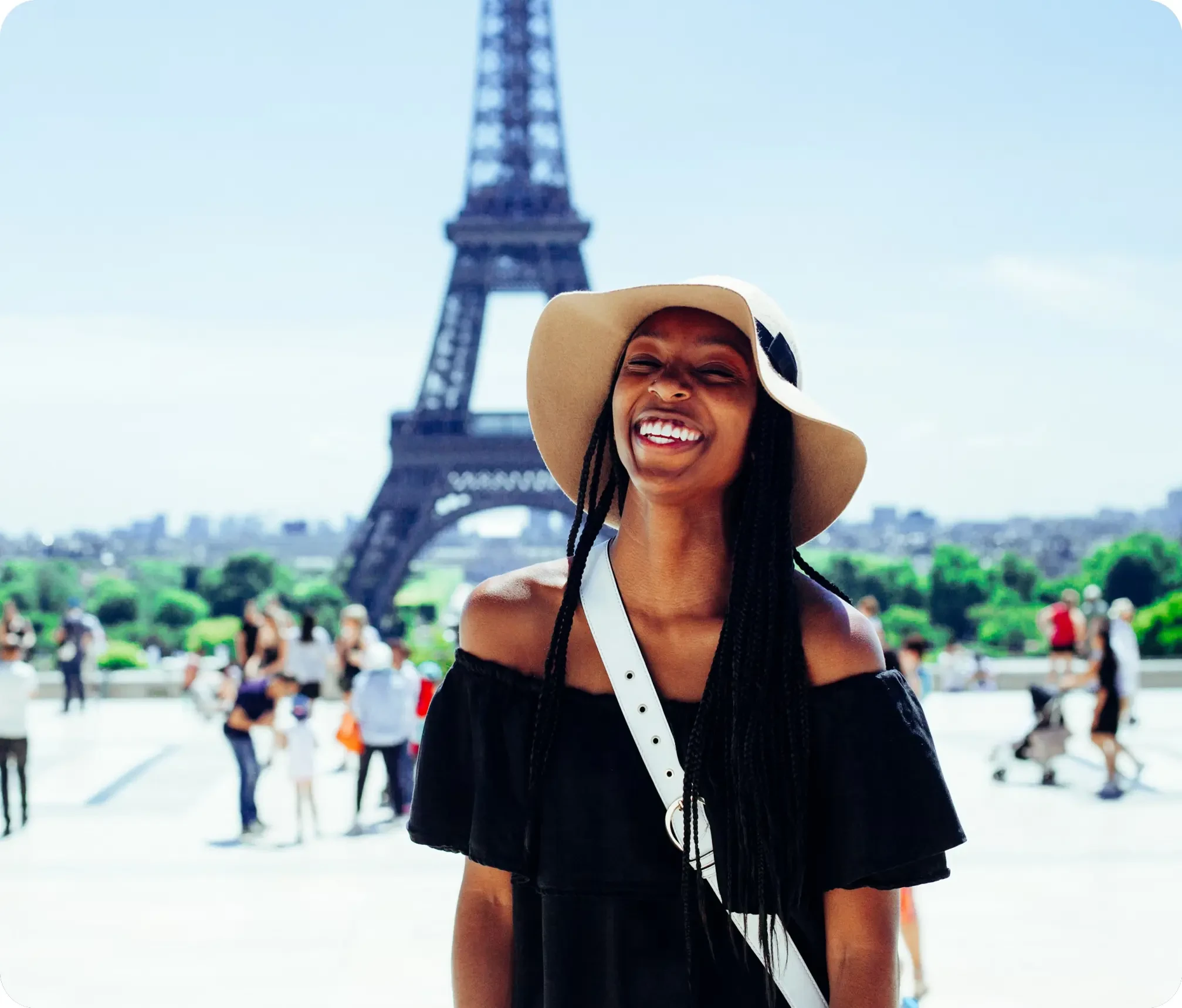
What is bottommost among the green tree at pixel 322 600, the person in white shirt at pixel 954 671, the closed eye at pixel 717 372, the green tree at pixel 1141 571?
the green tree at pixel 322 600

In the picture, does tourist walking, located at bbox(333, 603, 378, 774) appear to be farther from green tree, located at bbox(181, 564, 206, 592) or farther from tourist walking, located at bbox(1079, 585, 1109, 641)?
green tree, located at bbox(181, 564, 206, 592)

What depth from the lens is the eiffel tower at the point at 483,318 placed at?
29.7 metres

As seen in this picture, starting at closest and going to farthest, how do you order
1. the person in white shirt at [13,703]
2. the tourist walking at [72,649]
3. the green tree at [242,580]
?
the person in white shirt at [13,703]
the tourist walking at [72,649]
the green tree at [242,580]

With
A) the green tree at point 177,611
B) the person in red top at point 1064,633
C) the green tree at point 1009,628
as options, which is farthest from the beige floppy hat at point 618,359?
the green tree at point 177,611

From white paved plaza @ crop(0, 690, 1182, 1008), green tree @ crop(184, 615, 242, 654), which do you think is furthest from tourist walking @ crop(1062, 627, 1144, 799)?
green tree @ crop(184, 615, 242, 654)

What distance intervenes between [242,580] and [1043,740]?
34.8m

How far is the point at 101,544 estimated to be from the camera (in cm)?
7906

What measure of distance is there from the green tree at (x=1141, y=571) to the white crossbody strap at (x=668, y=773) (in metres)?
35.7

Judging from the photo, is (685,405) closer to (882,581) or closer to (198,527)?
(882,581)

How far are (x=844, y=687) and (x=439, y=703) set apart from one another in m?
0.52

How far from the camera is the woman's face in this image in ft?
5.17

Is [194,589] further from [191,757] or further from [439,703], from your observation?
[439,703]

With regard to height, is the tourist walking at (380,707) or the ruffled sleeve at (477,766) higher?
the ruffled sleeve at (477,766)

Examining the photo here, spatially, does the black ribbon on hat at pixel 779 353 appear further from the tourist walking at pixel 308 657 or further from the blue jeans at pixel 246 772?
the tourist walking at pixel 308 657
